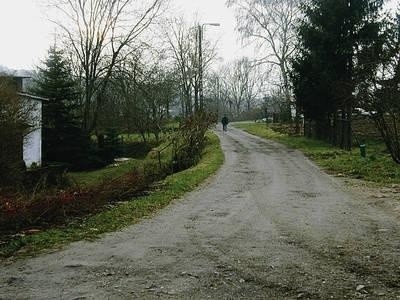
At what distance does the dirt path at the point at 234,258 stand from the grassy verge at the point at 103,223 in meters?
0.38

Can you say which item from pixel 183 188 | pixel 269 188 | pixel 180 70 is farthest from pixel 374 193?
pixel 180 70

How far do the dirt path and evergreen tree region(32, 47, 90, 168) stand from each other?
981 inches

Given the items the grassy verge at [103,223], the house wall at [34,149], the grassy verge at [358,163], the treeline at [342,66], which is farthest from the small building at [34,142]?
the treeline at [342,66]

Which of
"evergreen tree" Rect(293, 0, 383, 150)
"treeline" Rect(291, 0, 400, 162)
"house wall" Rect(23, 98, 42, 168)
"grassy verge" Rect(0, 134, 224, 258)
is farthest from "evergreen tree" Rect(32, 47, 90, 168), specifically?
"grassy verge" Rect(0, 134, 224, 258)

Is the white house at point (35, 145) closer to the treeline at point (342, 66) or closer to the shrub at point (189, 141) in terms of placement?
the shrub at point (189, 141)

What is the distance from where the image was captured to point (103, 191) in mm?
12406

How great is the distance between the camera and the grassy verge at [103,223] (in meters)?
8.18

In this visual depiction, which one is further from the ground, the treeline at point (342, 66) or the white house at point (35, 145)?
the treeline at point (342, 66)

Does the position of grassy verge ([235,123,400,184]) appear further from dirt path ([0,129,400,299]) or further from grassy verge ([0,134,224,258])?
grassy verge ([0,134,224,258])

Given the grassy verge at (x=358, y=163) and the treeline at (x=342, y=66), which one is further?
the treeline at (x=342, y=66)

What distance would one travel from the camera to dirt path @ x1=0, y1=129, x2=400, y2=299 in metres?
5.81

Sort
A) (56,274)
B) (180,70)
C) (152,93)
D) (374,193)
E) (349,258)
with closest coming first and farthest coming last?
(56,274) → (349,258) → (374,193) → (152,93) → (180,70)

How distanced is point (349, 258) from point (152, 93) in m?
37.4

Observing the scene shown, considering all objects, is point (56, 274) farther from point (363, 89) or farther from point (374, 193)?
point (363, 89)
